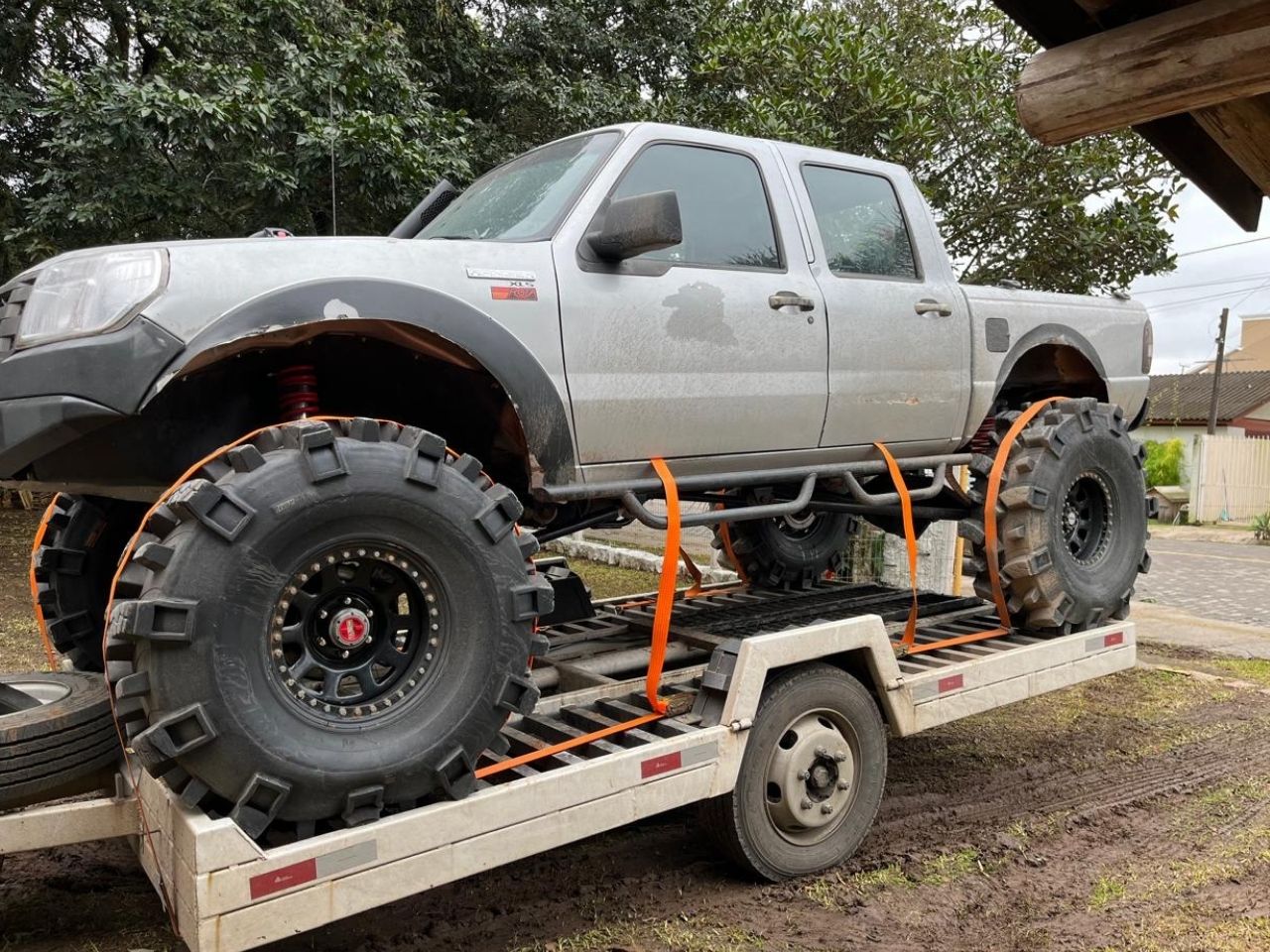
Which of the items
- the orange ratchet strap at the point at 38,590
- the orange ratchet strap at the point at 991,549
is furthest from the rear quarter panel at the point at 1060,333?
the orange ratchet strap at the point at 38,590

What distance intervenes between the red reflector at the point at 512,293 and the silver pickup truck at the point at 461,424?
1 centimetres

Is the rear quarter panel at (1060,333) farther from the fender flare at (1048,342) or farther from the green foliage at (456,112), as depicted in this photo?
the green foliage at (456,112)

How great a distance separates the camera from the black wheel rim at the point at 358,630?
2.87 meters

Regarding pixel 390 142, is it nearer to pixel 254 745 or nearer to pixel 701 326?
pixel 701 326

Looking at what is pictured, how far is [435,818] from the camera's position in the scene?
287 cm

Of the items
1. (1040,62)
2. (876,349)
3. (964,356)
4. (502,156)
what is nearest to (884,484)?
(964,356)

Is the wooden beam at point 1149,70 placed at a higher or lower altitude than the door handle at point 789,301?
higher

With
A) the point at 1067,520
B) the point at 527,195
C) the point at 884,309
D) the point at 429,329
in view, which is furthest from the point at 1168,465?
the point at 429,329

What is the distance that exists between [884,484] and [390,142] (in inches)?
192

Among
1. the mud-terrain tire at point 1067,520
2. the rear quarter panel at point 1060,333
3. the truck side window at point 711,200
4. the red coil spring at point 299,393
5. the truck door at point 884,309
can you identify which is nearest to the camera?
the red coil spring at point 299,393

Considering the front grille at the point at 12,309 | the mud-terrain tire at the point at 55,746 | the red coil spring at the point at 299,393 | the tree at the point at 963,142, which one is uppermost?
the tree at the point at 963,142

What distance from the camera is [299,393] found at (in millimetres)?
3361

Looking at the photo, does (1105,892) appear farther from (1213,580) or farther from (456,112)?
(1213,580)

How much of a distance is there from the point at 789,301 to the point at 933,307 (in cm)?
98
